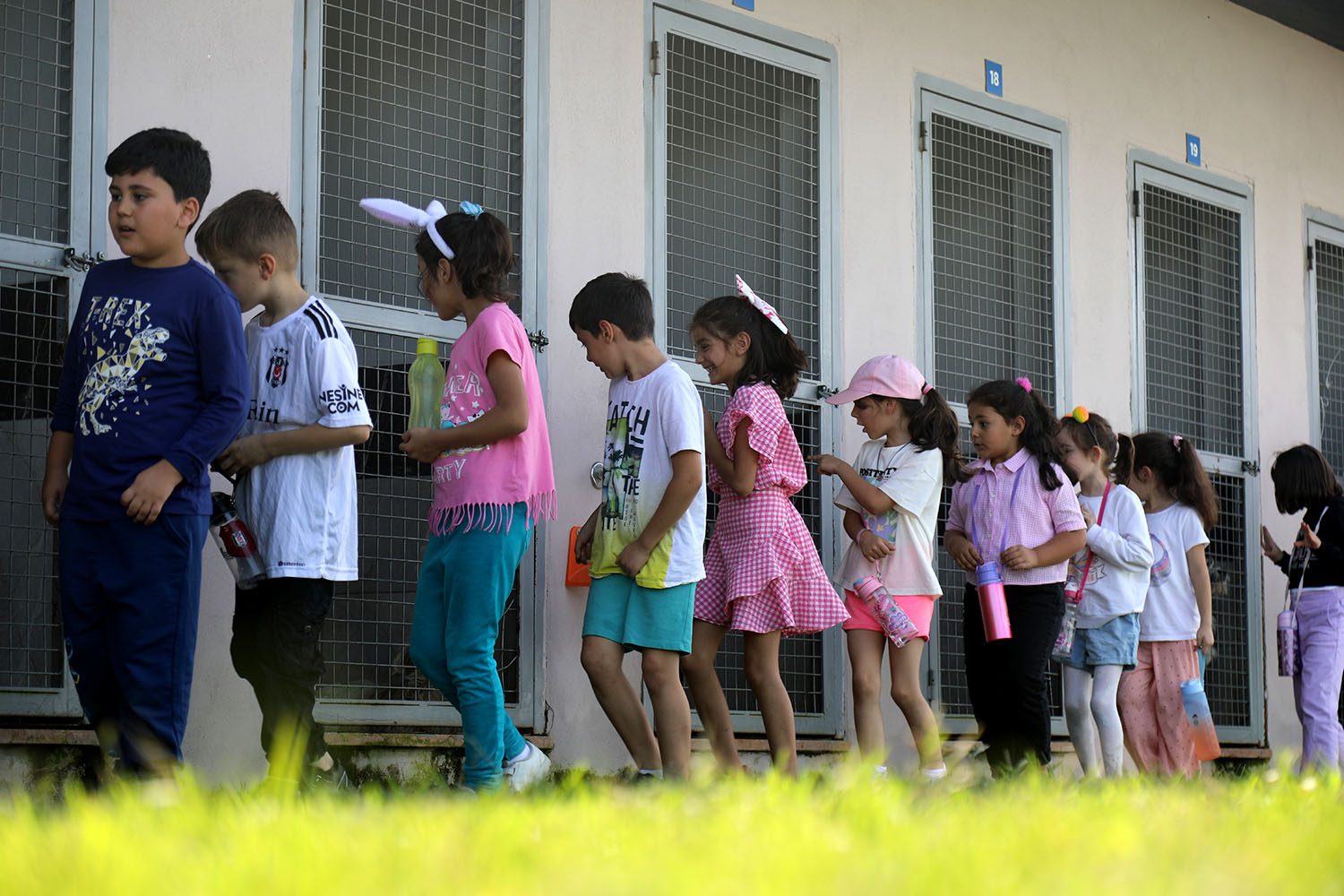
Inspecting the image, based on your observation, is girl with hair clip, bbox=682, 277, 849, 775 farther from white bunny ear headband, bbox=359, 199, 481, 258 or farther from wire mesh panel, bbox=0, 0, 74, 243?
wire mesh panel, bbox=0, 0, 74, 243

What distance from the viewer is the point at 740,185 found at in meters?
4.87

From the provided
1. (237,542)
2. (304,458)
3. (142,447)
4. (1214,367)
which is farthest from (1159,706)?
(142,447)

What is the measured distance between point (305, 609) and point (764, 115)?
Answer: 2584 millimetres

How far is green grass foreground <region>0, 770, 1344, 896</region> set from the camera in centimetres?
107

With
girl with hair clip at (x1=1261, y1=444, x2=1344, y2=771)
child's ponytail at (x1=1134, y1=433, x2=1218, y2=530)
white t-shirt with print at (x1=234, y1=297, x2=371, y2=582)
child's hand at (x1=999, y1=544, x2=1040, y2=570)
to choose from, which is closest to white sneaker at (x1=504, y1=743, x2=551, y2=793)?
white t-shirt with print at (x1=234, y1=297, x2=371, y2=582)

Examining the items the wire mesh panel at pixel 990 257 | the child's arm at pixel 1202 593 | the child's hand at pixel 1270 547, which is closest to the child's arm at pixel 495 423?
the wire mesh panel at pixel 990 257

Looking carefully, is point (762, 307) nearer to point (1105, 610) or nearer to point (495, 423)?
point (495, 423)

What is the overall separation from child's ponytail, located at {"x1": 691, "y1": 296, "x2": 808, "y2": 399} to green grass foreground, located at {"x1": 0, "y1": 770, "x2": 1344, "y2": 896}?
2503 millimetres

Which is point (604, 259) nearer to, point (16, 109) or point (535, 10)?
point (535, 10)

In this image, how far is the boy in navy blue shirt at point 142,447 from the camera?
2699 mm

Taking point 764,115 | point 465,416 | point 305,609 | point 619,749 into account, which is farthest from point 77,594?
point 764,115

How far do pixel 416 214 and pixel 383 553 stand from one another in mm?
956

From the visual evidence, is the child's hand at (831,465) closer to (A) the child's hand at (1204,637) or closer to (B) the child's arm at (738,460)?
(B) the child's arm at (738,460)

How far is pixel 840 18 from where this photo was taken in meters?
5.20
